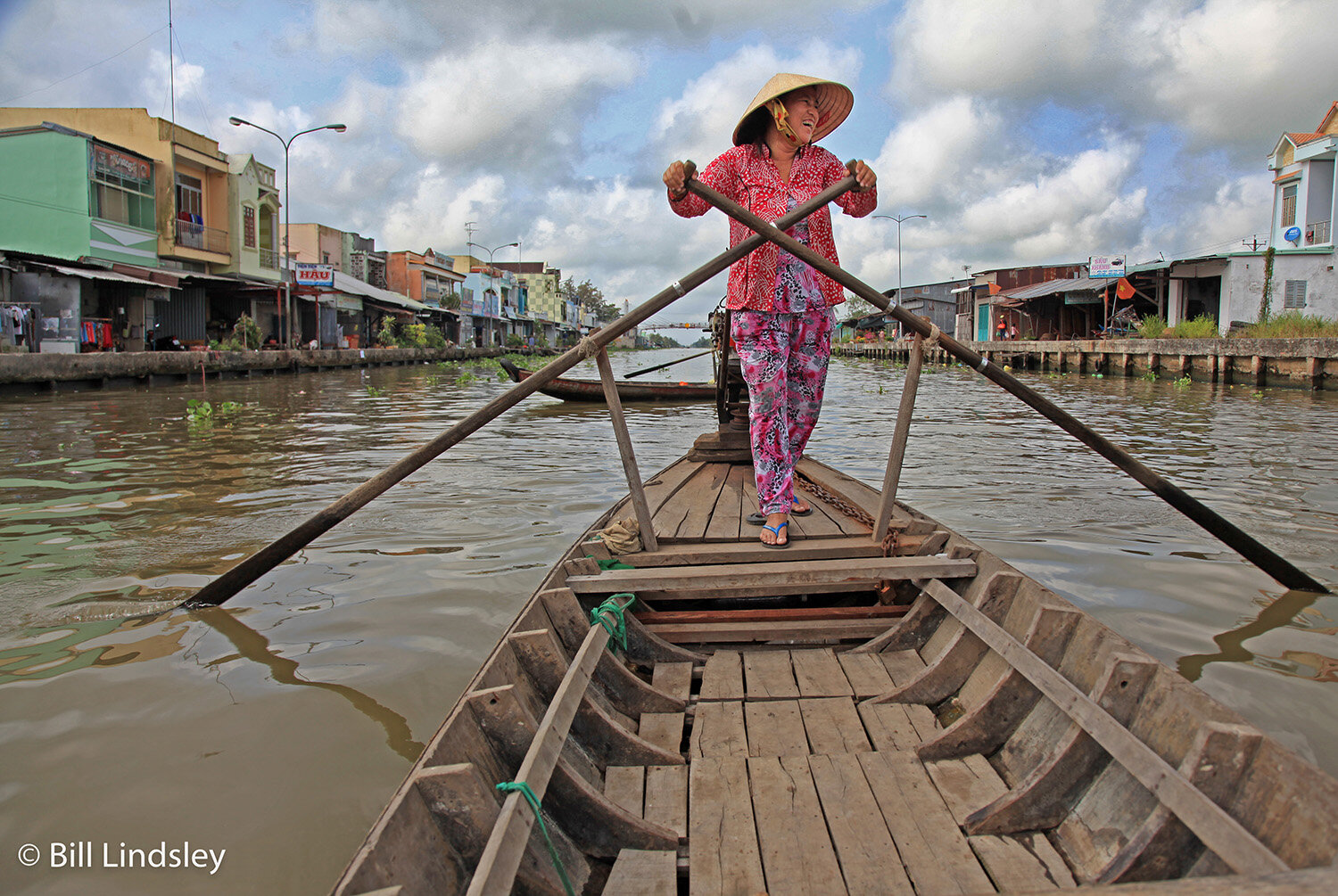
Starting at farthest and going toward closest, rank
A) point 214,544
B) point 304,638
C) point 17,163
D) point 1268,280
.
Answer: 1. point 1268,280
2. point 17,163
3. point 214,544
4. point 304,638

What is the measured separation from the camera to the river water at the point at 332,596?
7.35 feet

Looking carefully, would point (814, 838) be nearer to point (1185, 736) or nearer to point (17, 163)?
point (1185, 736)

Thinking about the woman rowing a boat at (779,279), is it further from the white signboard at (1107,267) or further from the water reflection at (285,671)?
the white signboard at (1107,267)

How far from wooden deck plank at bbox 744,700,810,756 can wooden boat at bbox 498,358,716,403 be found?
39.6 ft

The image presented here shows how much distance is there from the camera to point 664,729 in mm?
2295

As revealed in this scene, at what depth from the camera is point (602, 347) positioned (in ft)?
10.5

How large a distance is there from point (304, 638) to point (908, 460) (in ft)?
21.5

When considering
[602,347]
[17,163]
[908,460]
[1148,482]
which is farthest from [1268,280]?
[17,163]

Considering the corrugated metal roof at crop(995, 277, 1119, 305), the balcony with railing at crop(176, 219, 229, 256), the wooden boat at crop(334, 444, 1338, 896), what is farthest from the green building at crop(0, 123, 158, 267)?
the corrugated metal roof at crop(995, 277, 1119, 305)

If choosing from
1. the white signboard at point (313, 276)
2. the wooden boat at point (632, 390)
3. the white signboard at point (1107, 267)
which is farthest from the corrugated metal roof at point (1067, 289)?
the white signboard at point (313, 276)

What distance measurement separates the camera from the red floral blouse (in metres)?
3.27

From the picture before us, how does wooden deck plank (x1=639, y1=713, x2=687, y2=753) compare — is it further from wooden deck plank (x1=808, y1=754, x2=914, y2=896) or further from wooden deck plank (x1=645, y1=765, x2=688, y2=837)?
wooden deck plank (x1=808, y1=754, x2=914, y2=896)

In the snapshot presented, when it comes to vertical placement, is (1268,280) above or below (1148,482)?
above

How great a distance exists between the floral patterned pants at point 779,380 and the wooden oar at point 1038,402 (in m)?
0.27
